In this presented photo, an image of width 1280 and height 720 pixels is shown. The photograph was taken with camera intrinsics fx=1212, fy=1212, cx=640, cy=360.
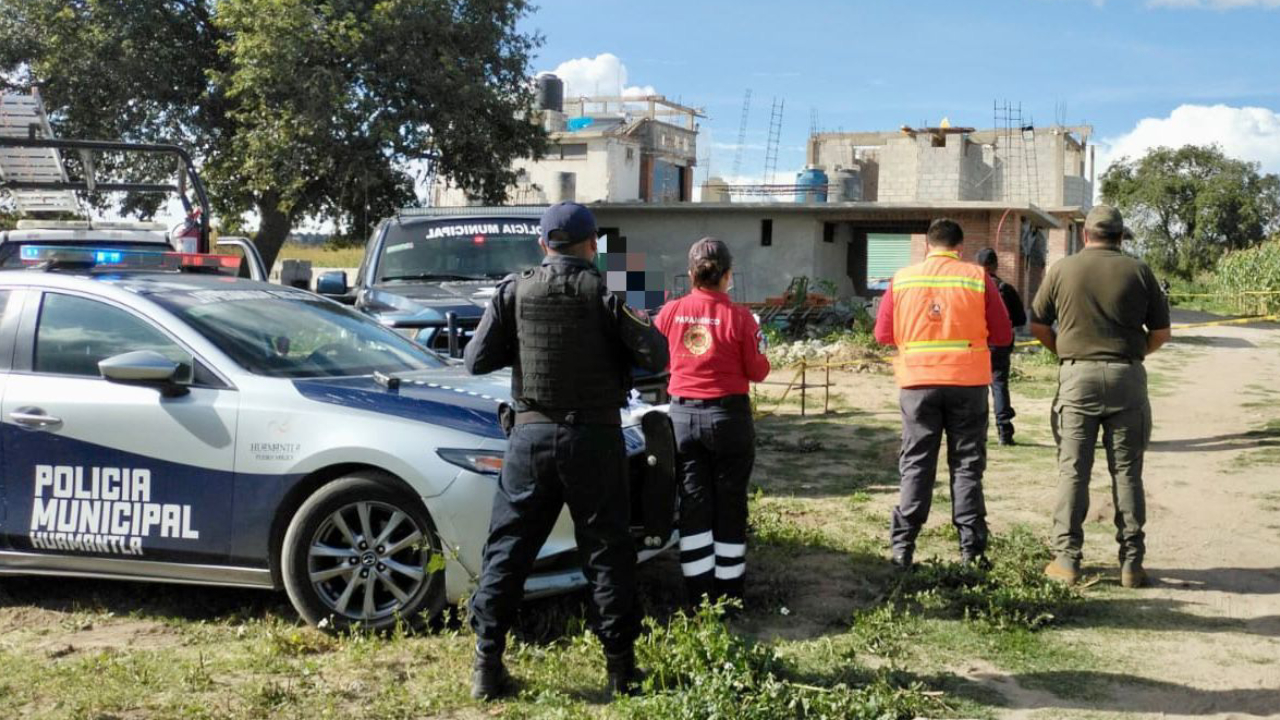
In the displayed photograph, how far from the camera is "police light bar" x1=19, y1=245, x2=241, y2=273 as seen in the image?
21.7 ft

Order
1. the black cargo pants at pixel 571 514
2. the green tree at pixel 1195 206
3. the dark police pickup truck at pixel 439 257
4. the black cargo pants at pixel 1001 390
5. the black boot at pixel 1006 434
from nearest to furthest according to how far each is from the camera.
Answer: the black cargo pants at pixel 571 514 → the dark police pickup truck at pixel 439 257 → the black cargo pants at pixel 1001 390 → the black boot at pixel 1006 434 → the green tree at pixel 1195 206

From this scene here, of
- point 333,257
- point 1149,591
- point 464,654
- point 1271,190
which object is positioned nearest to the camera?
point 464,654

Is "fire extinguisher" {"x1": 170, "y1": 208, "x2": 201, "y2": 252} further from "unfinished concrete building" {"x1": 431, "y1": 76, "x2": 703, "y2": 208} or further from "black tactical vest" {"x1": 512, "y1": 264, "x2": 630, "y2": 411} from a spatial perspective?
"unfinished concrete building" {"x1": 431, "y1": 76, "x2": 703, "y2": 208}

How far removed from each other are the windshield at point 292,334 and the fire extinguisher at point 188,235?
4.32m

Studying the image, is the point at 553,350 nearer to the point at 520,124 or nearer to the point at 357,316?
the point at 357,316

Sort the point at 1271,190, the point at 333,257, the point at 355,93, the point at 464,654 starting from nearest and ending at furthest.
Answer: the point at 464,654 < the point at 355,93 < the point at 333,257 < the point at 1271,190

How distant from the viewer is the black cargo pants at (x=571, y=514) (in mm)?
4180

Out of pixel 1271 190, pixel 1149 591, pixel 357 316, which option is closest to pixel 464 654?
pixel 357 316

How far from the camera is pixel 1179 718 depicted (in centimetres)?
425

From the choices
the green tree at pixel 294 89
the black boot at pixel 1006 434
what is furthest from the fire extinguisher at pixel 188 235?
the green tree at pixel 294 89

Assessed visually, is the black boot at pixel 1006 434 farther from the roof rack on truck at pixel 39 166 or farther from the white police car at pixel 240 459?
the roof rack on truck at pixel 39 166

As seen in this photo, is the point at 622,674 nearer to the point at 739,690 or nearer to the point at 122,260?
the point at 739,690

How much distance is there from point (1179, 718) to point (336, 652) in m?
3.17

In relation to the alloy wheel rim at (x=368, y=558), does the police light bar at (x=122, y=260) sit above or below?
above
